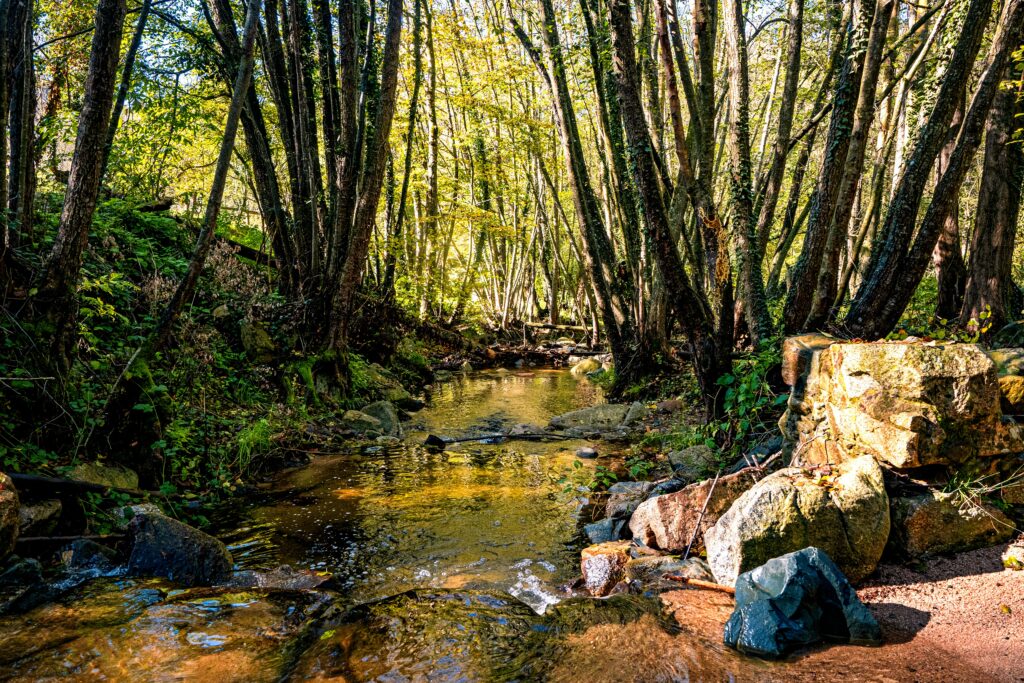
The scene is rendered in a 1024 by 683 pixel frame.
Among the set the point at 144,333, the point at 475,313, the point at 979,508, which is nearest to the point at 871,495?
the point at 979,508

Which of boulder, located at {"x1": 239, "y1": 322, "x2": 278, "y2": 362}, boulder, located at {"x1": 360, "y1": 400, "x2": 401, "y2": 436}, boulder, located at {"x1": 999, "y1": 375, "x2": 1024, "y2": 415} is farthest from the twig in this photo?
boulder, located at {"x1": 239, "y1": 322, "x2": 278, "y2": 362}

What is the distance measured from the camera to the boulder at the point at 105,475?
473cm

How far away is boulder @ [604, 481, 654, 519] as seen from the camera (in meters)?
5.31

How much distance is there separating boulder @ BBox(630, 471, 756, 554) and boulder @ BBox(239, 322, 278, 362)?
6.78 meters

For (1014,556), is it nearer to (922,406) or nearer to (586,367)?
(922,406)

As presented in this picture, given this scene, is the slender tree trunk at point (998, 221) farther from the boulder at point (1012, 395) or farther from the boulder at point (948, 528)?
the boulder at point (948, 528)

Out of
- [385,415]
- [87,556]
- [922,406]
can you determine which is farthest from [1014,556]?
[385,415]

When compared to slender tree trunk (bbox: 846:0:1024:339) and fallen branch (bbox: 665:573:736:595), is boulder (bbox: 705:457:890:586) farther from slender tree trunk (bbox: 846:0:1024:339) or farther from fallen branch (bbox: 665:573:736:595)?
slender tree trunk (bbox: 846:0:1024:339)

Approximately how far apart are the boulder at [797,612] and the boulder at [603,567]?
100 centimetres

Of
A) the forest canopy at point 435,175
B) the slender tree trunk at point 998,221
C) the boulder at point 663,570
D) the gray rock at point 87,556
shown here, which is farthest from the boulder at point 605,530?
the slender tree trunk at point 998,221

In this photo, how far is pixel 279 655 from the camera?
3248 millimetres

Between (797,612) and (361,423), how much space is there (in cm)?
712

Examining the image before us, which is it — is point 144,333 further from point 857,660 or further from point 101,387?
point 857,660

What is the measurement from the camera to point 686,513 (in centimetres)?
446
